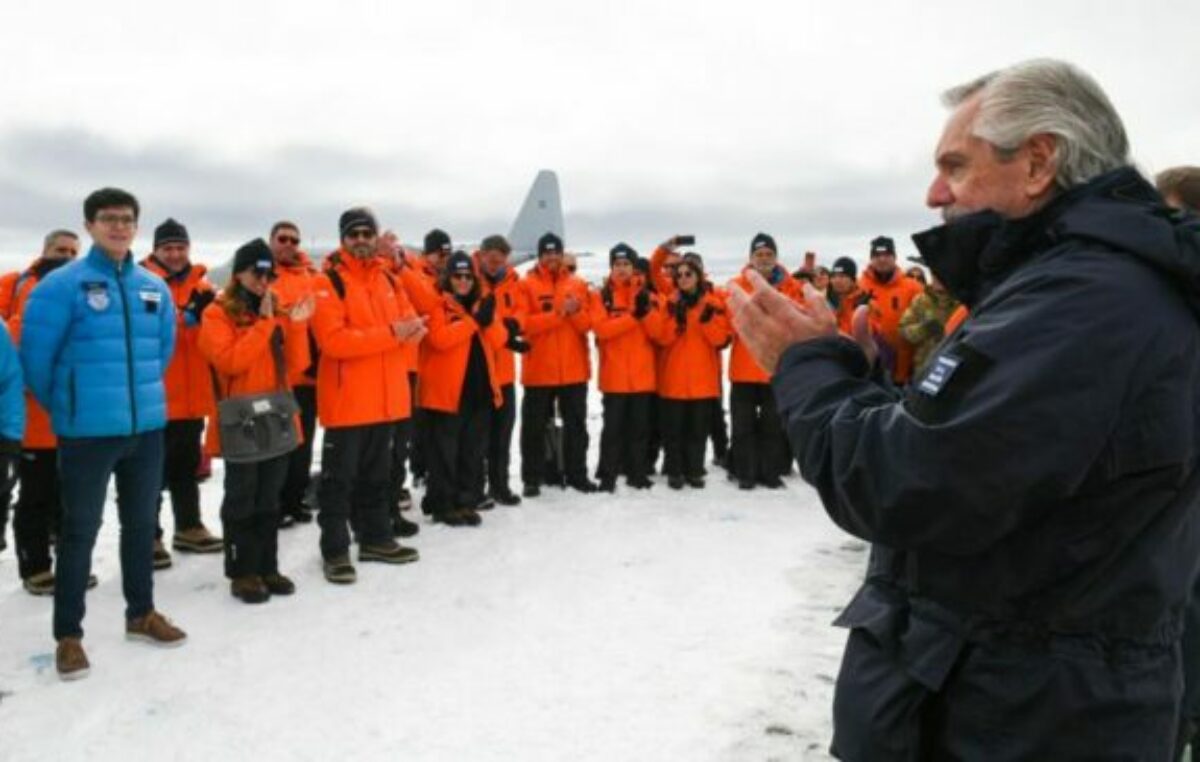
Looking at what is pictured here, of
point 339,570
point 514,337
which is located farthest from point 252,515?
point 514,337

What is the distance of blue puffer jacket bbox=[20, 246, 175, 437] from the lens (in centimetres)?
409

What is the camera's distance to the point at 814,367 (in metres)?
1.46

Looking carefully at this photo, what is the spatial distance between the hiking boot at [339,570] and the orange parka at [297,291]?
1.28 metres

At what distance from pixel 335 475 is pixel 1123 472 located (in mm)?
5017

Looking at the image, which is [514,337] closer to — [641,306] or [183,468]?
[641,306]

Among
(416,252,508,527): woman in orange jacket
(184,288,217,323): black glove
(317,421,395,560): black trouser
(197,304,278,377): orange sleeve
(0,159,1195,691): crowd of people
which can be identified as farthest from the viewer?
(416,252,508,527): woman in orange jacket

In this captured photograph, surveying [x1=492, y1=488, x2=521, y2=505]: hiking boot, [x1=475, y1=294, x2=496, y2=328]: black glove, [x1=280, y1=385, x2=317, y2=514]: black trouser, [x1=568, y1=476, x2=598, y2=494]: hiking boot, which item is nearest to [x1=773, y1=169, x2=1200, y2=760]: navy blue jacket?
[x1=475, y1=294, x2=496, y2=328]: black glove

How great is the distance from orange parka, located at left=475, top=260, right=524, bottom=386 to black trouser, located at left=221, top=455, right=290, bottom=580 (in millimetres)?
2500

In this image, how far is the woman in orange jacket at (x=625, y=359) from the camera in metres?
8.13

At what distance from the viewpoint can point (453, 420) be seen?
6.98 metres

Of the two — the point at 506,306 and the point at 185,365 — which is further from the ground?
the point at 506,306

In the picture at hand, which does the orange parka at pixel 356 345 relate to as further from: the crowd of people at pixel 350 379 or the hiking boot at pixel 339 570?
the hiking boot at pixel 339 570

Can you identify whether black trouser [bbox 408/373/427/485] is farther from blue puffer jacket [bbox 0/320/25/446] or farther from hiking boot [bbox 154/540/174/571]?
blue puffer jacket [bbox 0/320/25/446]

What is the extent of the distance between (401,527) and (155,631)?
7.59ft
